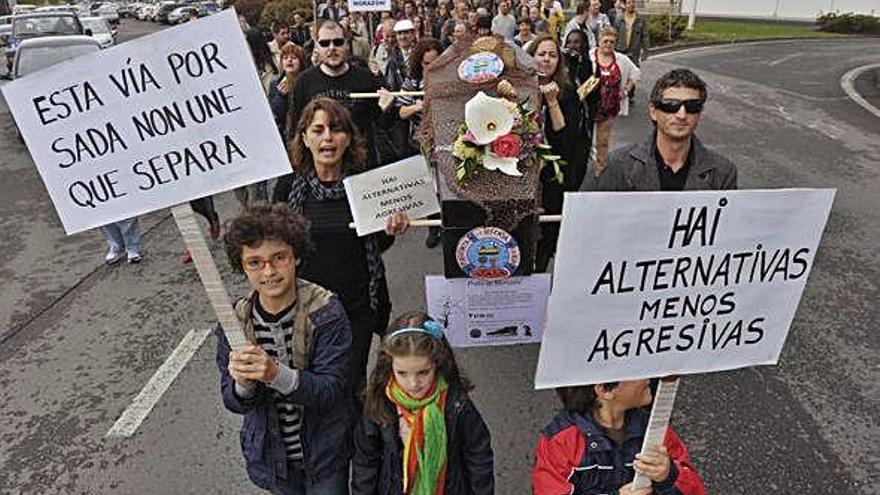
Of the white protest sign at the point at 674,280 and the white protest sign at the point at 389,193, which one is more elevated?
the white protest sign at the point at 674,280

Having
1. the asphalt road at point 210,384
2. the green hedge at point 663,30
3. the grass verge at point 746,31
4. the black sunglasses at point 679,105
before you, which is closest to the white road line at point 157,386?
the asphalt road at point 210,384

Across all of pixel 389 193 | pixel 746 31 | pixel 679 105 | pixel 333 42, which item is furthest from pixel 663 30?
pixel 389 193

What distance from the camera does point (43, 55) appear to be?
11.7m

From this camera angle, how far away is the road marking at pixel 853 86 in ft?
39.6

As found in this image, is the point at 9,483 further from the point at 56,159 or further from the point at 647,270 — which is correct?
the point at 647,270

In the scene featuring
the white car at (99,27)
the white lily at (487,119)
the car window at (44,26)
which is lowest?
the white car at (99,27)

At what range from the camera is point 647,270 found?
1.86 metres

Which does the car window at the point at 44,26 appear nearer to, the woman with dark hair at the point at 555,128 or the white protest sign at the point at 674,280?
the woman with dark hair at the point at 555,128

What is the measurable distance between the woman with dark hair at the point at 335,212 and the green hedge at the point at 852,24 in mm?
27868

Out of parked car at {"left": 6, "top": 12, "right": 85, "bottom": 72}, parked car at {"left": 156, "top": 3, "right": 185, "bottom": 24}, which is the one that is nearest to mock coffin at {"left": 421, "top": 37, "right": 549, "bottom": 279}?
parked car at {"left": 6, "top": 12, "right": 85, "bottom": 72}

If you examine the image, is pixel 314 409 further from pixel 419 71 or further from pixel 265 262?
pixel 419 71

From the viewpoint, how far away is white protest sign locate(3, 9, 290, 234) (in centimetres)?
195

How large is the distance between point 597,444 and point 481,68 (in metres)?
2.03

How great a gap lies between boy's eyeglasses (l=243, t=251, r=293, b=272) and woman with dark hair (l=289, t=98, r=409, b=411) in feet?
2.44
